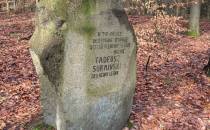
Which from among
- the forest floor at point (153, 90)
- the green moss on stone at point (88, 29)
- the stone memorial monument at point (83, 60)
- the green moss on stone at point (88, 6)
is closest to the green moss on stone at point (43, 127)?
the stone memorial monument at point (83, 60)

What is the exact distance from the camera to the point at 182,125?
7.53m

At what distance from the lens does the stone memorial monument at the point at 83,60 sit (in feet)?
20.2

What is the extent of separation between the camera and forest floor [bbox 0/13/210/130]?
7.59 metres

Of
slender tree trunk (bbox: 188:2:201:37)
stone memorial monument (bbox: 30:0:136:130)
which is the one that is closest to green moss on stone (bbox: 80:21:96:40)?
stone memorial monument (bbox: 30:0:136:130)

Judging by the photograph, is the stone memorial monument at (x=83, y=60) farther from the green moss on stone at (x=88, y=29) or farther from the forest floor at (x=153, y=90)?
the forest floor at (x=153, y=90)

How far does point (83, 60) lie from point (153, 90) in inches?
Answer: 123

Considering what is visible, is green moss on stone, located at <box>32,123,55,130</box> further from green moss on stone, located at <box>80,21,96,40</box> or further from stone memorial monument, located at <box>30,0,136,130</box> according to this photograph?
green moss on stone, located at <box>80,21,96,40</box>

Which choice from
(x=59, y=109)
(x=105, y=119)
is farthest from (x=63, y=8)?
(x=105, y=119)

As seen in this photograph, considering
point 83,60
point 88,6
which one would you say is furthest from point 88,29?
point 83,60

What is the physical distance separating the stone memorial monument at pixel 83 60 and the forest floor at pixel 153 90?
0.91 meters

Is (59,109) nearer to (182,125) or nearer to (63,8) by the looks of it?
(63,8)

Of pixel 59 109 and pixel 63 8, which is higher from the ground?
pixel 63 8

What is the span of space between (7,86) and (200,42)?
32.1 feet

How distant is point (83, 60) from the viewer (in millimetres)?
6320
